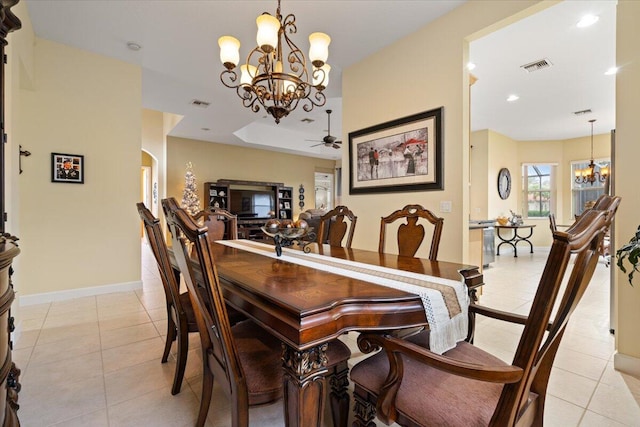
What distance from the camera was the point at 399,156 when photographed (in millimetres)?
3301

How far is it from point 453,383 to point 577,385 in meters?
1.43

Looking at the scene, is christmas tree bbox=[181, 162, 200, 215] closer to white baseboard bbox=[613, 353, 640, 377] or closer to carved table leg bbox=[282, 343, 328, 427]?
carved table leg bbox=[282, 343, 328, 427]

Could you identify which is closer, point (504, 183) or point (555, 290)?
point (555, 290)

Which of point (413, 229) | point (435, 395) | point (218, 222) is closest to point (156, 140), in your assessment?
point (218, 222)

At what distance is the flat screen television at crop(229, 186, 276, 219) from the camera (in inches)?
307

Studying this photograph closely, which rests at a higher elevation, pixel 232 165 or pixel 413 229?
pixel 232 165

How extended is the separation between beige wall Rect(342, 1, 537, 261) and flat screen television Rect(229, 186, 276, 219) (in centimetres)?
486

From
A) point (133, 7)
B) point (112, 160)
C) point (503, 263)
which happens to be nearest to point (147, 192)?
point (112, 160)

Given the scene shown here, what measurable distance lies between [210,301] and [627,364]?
266 centimetres

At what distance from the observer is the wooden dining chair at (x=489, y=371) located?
2.25ft

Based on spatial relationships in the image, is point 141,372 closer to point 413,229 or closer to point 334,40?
point 413,229

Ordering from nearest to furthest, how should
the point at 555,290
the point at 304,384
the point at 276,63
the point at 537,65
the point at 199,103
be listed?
the point at 555,290 < the point at 304,384 < the point at 276,63 < the point at 537,65 < the point at 199,103

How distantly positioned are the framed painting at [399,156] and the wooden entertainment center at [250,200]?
3.72 m

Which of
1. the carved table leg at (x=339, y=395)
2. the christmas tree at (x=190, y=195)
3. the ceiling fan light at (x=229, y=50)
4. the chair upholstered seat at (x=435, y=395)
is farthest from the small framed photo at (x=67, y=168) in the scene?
the chair upholstered seat at (x=435, y=395)
